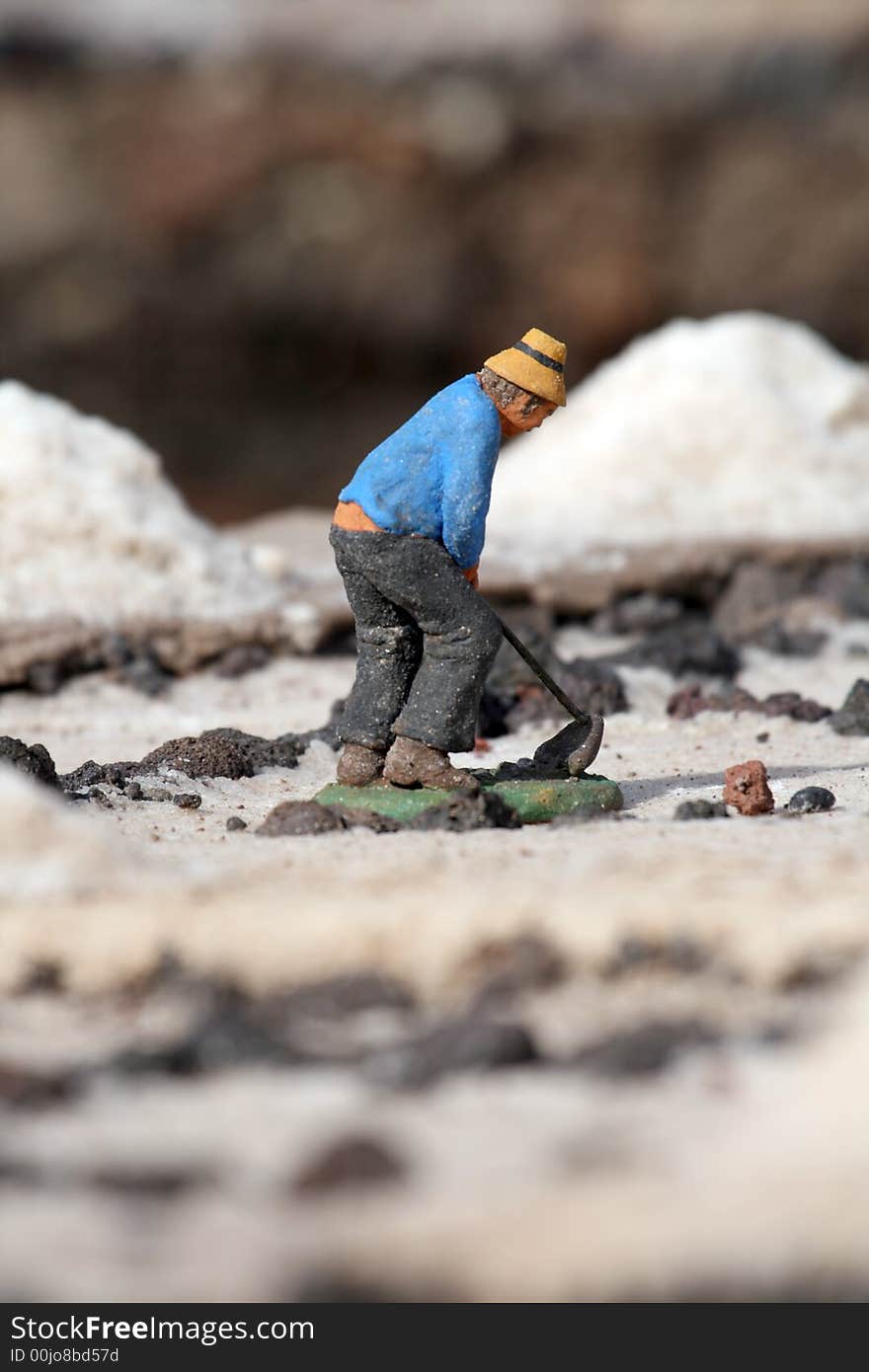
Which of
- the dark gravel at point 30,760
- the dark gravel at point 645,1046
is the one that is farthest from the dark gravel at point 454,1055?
the dark gravel at point 30,760

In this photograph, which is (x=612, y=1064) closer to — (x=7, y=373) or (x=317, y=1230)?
(x=317, y=1230)

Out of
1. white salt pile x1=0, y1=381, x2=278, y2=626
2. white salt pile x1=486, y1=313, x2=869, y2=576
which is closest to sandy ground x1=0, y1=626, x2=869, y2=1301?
white salt pile x1=0, y1=381, x2=278, y2=626

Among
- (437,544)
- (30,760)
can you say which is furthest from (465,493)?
(30,760)

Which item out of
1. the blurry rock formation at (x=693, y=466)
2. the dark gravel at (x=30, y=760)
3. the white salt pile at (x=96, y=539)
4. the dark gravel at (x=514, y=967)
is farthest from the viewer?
the blurry rock formation at (x=693, y=466)

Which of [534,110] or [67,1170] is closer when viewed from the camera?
[67,1170]

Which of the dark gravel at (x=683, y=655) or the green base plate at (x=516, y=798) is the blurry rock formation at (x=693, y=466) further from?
the green base plate at (x=516, y=798)

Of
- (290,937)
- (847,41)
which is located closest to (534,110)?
(847,41)
